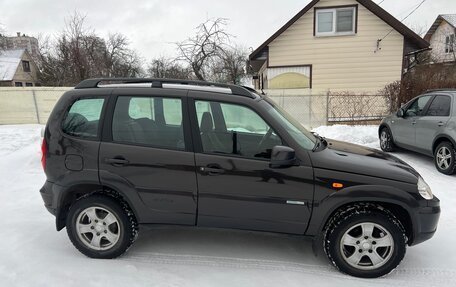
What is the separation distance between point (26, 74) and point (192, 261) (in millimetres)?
53007

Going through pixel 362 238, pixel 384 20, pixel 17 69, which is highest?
pixel 17 69

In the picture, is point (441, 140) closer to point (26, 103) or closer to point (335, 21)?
point (335, 21)

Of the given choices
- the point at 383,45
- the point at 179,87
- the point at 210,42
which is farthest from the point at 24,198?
the point at 210,42

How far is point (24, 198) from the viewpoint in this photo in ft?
17.2

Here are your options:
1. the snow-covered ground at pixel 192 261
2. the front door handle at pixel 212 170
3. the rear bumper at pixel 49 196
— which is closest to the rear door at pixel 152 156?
the front door handle at pixel 212 170

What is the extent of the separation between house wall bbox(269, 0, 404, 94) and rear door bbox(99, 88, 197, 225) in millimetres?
12588

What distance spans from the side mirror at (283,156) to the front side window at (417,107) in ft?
19.2

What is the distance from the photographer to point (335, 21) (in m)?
14.9

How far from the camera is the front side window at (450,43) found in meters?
37.3

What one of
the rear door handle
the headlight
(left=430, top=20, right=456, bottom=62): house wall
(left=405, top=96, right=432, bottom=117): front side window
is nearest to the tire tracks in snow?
the headlight

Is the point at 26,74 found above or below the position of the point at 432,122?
above

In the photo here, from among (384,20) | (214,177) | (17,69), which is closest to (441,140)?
(214,177)

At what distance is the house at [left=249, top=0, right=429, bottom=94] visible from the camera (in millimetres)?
14703

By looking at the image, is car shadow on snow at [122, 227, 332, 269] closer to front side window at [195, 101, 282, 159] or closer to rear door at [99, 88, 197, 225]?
rear door at [99, 88, 197, 225]
